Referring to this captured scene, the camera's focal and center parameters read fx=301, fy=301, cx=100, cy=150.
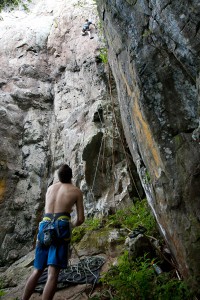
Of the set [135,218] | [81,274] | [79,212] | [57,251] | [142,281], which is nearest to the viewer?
[142,281]

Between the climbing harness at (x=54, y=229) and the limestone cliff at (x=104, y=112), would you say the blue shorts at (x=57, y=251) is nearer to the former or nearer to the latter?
the climbing harness at (x=54, y=229)

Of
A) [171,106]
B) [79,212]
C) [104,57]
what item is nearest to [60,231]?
[79,212]

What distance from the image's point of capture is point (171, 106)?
3586 millimetres

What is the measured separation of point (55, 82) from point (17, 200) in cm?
473

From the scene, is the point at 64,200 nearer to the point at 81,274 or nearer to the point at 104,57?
the point at 81,274

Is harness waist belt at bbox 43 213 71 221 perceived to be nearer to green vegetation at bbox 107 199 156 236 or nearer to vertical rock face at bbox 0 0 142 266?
green vegetation at bbox 107 199 156 236

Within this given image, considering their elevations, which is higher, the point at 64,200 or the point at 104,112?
the point at 104,112

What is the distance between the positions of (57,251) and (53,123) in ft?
21.8

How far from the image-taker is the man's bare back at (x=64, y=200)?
14.1ft

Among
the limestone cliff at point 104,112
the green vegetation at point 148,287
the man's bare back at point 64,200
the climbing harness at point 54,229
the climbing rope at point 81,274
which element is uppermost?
the limestone cliff at point 104,112

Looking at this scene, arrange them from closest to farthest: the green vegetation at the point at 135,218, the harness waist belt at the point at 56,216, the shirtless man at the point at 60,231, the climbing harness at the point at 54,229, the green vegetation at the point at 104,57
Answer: the shirtless man at the point at 60,231 → the climbing harness at the point at 54,229 → the harness waist belt at the point at 56,216 → the green vegetation at the point at 135,218 → the green vegetation at the point at 104,57

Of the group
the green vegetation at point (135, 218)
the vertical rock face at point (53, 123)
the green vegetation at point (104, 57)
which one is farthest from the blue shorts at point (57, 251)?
the green vegetation at point (104, 57)

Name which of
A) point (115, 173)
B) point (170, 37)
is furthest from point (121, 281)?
point (115, 173)

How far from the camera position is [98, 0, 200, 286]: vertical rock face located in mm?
3256
